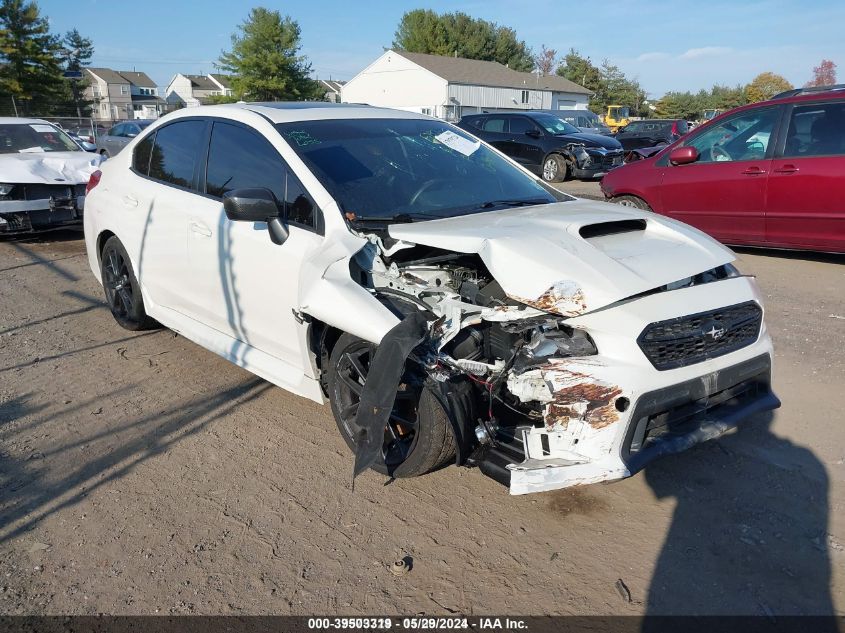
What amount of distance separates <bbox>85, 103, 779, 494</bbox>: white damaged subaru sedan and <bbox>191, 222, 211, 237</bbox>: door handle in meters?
0.01

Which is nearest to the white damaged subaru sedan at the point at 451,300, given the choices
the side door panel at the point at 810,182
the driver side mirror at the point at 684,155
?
the side door panel at the point at 810,182

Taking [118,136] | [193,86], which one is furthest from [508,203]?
[193,86]

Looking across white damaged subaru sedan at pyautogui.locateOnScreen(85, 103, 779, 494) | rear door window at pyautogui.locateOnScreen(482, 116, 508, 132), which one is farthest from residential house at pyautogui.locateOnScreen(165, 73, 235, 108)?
white damaged subaru sedan at pyautogui.locateOnScreen(85, 103, 779, 494)

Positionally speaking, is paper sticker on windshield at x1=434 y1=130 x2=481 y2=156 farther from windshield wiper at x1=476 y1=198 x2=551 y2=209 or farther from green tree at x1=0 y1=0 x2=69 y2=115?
green tree at x1=0 y1=0 x2=69 y2=115

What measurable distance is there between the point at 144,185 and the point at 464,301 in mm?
3041

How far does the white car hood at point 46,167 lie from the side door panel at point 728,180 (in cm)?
798

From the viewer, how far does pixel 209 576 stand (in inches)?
113

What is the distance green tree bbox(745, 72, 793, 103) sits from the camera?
225ft

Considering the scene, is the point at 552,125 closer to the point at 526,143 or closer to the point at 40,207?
the point at 526,143

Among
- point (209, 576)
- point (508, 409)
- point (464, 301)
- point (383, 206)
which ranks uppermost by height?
point (383, 206)

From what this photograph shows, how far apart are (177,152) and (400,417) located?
280 cm

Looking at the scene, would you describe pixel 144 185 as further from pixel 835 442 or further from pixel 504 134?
pixel 504 134

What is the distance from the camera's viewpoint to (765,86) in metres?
72.3

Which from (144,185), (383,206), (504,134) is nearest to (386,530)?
(383,206)
